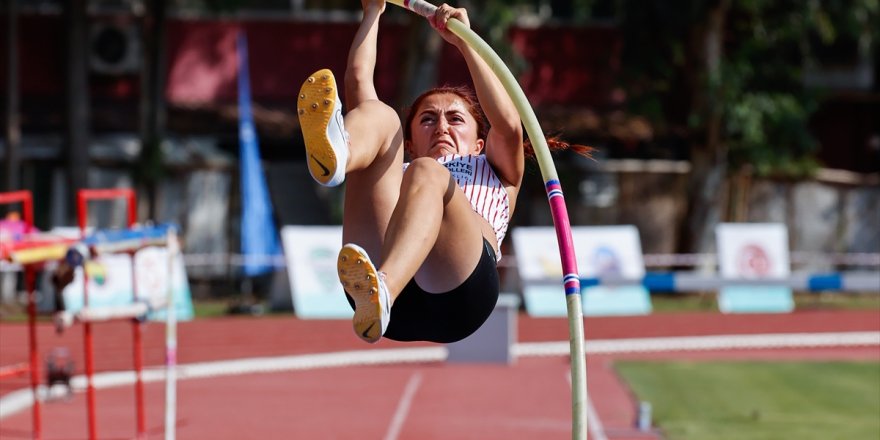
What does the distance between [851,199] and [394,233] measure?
66.2 ft

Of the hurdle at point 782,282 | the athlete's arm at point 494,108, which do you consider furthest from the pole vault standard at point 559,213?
the hurdle at point 782,282

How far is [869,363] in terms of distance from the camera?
1642 centimetres

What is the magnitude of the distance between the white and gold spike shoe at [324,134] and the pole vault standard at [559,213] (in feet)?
2.09

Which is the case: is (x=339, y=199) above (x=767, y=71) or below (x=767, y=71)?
below

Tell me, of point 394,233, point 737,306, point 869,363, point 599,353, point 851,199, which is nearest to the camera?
point 394,233

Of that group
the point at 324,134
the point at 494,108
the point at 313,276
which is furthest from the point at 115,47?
the point at 324,134

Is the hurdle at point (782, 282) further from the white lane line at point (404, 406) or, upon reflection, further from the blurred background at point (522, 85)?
the blurred background at point (522, 85)

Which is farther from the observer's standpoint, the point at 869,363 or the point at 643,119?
the point at 643,119

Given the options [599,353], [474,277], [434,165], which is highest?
[434,165]

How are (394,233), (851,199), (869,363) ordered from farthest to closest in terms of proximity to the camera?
(851,199), (869,363), (394,233)

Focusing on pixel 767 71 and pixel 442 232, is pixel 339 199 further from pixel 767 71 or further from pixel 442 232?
pixel 442 232

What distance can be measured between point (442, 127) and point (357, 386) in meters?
8.93

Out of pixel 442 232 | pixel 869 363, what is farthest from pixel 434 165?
pixel 869 363

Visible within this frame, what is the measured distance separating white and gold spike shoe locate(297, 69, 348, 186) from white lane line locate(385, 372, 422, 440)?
21.6 ft
